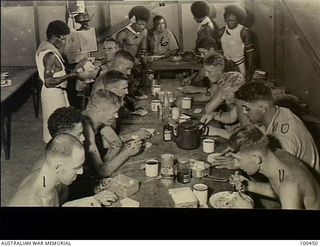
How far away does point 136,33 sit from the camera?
5.32 ft

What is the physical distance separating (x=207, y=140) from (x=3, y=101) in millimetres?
773

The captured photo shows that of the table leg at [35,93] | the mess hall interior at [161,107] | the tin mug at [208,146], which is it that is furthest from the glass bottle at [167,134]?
the table leg at [35,93]

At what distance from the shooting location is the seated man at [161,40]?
61.8 inches

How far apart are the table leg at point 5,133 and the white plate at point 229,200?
771 millimetres

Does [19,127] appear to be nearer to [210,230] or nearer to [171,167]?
[171,167]

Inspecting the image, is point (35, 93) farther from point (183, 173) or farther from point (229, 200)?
point (229, 200)

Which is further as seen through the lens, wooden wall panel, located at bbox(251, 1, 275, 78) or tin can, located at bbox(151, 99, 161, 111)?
tin can, located at bbox(151, 99, 161, 111)

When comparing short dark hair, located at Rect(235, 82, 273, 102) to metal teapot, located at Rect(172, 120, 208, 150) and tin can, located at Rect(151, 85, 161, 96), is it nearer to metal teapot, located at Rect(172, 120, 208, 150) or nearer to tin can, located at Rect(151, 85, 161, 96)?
metal teapot, located at Rect(172, 120, 208, 150)

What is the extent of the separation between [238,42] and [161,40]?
31 cm

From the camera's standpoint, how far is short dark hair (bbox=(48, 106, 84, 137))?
1.45m

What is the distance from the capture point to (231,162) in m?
1.44

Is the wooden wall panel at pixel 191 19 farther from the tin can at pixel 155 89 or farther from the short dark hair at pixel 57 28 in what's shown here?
the short dark hair at pixel 57 28

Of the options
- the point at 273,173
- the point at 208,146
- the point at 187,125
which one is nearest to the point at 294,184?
the point at 273,173

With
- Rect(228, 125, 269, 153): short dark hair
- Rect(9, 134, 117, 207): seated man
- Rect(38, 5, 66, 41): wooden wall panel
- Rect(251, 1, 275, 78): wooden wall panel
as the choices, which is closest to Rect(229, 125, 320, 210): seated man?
Rect(228, 125, 269, 153): short dark hair
